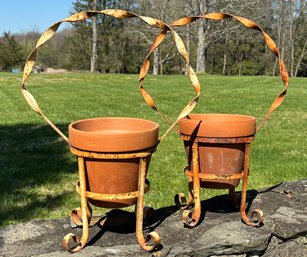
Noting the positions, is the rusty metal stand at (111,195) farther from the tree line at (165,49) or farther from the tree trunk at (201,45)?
the tree line at (165,49)

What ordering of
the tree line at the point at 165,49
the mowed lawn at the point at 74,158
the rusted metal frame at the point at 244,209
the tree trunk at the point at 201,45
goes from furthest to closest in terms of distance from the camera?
the tree line at the point at 165,49 < the tree trunk at the point at 201,45 < the mowed lawn at the point at 74,158 < the rusted metal frame at the point at 244,209

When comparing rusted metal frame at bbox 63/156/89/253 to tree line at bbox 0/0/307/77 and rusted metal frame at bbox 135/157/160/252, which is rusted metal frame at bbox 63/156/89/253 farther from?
tree line at bbox 0/0/307/77

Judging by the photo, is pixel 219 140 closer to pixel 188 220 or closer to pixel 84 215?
pixel 188 220

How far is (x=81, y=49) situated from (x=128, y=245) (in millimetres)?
38872

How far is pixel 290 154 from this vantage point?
220 inches

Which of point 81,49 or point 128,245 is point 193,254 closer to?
point 128,245

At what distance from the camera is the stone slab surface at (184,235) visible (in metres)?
2.17

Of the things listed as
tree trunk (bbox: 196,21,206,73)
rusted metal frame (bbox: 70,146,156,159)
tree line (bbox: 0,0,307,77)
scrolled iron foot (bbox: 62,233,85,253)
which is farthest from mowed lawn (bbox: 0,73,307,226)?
tree line (bbox: 0,0,307,77)

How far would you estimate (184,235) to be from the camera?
2340 millimetres

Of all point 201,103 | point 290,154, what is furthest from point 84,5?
point 290,154

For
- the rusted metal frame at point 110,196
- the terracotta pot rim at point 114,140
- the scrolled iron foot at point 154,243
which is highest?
the terracotta pot rim at point 114,140

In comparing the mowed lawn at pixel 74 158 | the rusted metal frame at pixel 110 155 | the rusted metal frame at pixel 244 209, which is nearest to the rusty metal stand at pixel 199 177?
the rusted metal frame at pixel 244 209

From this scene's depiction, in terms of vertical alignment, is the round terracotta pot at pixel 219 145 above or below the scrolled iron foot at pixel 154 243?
above

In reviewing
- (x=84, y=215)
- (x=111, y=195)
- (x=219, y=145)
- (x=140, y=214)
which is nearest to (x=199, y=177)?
(x=219, y=145)
